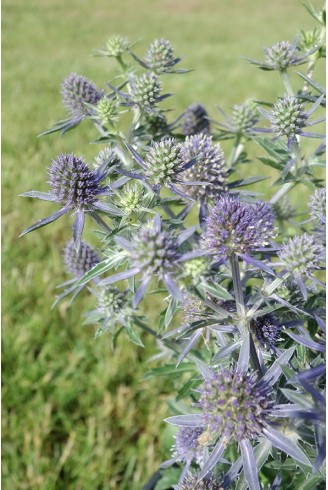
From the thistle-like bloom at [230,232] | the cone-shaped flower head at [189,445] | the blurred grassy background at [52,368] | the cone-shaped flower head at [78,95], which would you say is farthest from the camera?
the blurred grassy background at [52,368]

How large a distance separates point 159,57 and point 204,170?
0.46 m

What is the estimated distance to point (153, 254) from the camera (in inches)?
28.5

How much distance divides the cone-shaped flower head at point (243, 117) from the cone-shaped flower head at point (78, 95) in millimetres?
406

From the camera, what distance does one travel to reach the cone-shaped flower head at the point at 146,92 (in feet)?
4.01

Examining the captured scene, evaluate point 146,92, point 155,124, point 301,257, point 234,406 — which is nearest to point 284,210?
point 155,124

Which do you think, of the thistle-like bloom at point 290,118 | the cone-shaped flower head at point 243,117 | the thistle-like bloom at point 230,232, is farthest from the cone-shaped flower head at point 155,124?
the thistle-like bloom at point 230,232

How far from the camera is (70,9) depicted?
12938 millimetres

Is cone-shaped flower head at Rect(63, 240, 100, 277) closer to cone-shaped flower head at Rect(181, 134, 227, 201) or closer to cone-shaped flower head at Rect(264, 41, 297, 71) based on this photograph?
cone-shaped flower head at Rect(181, 134, 227, 201)

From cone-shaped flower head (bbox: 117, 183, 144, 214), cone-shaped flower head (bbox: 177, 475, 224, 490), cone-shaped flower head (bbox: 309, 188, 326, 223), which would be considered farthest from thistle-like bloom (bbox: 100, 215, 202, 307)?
cone-shaped flower head (bbox: 309, 188, 326, 223)

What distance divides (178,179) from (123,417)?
4.32 ft

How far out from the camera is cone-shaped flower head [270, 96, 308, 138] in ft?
3.73

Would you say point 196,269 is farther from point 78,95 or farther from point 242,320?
point 78,95

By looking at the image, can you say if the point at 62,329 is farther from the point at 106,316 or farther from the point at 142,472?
the point at 106,316

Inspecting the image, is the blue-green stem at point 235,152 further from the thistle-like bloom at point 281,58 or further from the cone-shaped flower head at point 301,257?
→ the cone-shaped flower head at point 301,257
